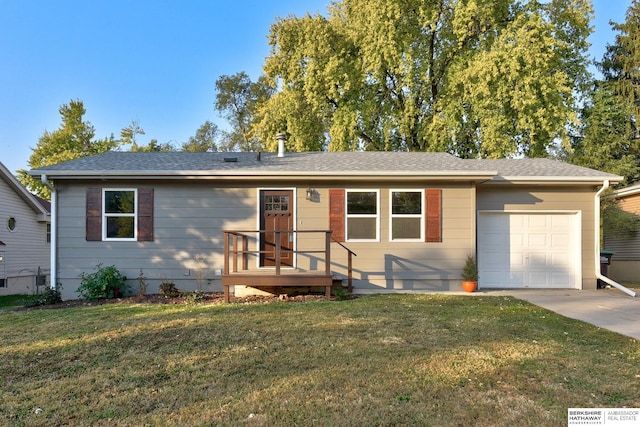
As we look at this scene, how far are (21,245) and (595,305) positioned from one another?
56.8 feet

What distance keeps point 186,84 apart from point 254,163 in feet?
43.8

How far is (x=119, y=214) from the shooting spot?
8.66 metres

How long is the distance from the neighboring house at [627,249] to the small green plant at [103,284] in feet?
48.3

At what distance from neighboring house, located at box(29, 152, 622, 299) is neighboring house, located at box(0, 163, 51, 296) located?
6.31 meters

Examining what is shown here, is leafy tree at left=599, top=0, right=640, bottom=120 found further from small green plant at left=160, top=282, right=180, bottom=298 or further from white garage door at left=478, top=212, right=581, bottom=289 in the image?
small green plant at left=160, top=282, right=180, bottom=298

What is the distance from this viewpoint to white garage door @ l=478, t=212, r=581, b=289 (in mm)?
9312

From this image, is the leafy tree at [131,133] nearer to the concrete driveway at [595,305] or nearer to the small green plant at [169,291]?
the small green plant at [169,291]

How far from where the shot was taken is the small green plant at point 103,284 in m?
8.06

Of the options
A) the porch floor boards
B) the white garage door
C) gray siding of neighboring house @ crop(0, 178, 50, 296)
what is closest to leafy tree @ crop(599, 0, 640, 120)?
the white garage door

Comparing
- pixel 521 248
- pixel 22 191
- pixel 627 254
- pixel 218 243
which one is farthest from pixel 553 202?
pixel 22 191

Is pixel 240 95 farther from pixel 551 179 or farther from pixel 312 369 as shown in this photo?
pixel 312 369

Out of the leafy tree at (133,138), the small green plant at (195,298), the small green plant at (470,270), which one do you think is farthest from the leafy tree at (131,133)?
the small green plant at (470,270)

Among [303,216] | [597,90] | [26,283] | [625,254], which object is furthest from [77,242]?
[597,90]

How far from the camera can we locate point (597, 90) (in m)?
18.5
